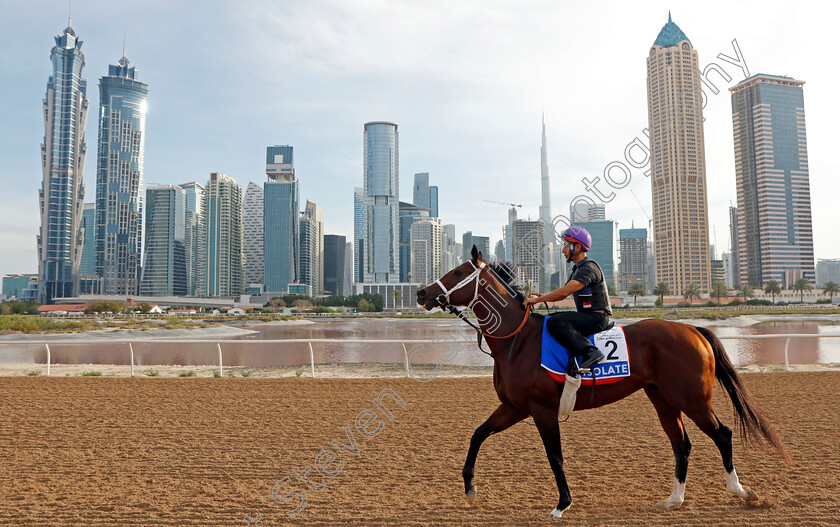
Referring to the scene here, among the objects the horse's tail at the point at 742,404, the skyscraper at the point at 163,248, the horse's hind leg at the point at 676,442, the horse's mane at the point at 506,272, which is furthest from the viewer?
the skyscraper at the point at 163,248

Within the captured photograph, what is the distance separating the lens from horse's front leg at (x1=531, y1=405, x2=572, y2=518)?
3.63m

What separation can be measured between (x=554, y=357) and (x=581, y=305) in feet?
1.62

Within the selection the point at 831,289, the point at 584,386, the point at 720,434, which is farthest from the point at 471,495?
the point at 831,289

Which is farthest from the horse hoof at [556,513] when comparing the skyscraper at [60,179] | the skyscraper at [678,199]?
the skyscraper at [60,179]

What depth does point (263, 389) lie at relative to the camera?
971 centimetres

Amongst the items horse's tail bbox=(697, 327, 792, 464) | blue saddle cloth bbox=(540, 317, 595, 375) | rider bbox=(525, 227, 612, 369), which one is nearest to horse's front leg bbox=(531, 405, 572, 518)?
blue saddle cloth bbox=(540, 317, 595, 375)

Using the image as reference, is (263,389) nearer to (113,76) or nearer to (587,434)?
(587,434)

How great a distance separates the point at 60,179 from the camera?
481 feet

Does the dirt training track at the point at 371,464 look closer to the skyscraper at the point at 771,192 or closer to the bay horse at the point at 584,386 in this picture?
the bay horse at the point at 584,386

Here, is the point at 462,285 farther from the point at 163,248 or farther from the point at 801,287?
the point at 163,248

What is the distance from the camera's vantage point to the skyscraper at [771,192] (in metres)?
117

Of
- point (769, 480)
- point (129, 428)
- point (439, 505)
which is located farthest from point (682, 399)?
point (129, 428)

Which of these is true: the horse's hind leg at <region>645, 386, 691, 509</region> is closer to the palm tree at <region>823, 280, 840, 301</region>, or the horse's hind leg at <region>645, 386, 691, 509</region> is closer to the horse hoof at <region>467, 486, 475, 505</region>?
the horse hoof at <region>467, 486, 475, 505</region>

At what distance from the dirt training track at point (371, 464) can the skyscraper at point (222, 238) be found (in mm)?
187585
